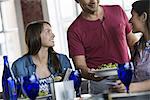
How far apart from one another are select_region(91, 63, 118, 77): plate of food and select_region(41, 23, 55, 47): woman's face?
0.19 metres

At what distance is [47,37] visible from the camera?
1.14 m

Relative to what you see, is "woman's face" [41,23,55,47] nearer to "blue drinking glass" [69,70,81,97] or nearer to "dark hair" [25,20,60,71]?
"dark hair" [25,20,60,71]

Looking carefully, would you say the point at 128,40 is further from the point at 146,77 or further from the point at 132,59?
the point at 146,77

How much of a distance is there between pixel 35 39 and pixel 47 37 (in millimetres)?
56

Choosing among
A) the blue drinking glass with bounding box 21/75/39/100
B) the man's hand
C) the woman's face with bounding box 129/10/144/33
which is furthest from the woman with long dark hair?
the blue drinking glass with bounding box 21/75/39/100

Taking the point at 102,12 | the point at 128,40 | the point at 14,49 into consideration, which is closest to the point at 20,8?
the point at 14,49

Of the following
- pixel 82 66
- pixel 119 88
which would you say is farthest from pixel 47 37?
pixel 119 88

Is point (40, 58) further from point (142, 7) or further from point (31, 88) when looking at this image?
point (142, 7)

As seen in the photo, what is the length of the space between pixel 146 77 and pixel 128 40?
197 mm

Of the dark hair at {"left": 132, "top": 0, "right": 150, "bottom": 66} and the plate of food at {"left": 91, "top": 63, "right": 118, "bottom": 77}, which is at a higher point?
the dark hair at {"left": 132, "top": 0, "right": 150, "bottom": 66}

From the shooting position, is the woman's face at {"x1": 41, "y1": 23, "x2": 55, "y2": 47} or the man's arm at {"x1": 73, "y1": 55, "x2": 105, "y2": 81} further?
the woman's face at {"x1": 41, "y1": 23, "x2": 55, "y2": 47}

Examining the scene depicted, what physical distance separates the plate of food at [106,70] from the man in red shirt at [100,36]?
21 mm

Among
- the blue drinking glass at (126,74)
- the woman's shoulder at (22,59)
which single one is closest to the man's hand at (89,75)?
the blue drinking glass at (126,74)

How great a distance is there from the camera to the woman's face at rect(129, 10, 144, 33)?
3.26ft
